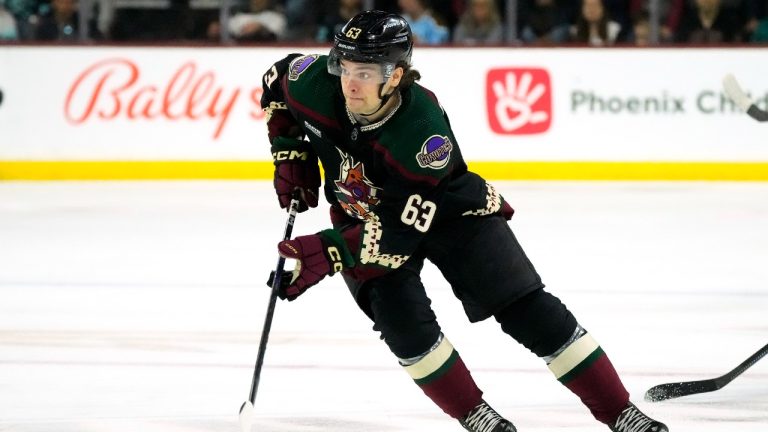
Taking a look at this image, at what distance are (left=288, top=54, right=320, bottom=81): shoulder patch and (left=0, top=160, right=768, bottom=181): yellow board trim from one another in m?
5.87

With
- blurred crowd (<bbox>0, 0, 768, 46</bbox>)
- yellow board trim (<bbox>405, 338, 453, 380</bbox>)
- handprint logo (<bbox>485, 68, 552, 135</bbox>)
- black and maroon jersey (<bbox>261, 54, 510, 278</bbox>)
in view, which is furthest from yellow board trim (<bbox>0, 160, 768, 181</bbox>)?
yellow board trim (<bbox>405, 338, 453, 380</bbox>)

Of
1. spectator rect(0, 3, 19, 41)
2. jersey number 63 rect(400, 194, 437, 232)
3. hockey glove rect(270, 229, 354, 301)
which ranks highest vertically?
jersey number 63 rect(400, 194, 437, 232)

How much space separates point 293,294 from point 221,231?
13.2 ft

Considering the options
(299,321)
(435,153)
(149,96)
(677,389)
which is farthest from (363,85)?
(149,96)

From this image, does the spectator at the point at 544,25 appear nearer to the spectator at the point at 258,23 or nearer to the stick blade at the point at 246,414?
the spectator at the point at 258,23

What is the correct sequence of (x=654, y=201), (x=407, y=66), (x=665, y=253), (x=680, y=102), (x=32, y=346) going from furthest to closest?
(x=680, y=102) < (x=654, y=201) < (x=665, y=253) < (x=32, y=346) < (x=407, y=66)

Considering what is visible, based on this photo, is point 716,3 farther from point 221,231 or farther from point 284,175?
point 284,175

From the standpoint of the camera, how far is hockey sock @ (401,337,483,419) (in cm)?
302

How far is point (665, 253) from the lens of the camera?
6250 mm

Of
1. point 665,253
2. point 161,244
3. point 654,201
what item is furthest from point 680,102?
point 161,244

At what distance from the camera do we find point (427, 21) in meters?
9.38

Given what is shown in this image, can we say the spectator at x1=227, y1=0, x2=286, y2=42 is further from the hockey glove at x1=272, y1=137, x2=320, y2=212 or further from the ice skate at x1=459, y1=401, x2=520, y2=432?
the ice skate at x1=459, y1=401, x2=520, y2=432

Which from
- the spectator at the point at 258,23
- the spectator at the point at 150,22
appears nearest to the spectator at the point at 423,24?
the spectator at the point at 258,23

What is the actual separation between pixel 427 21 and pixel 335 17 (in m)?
0.62
